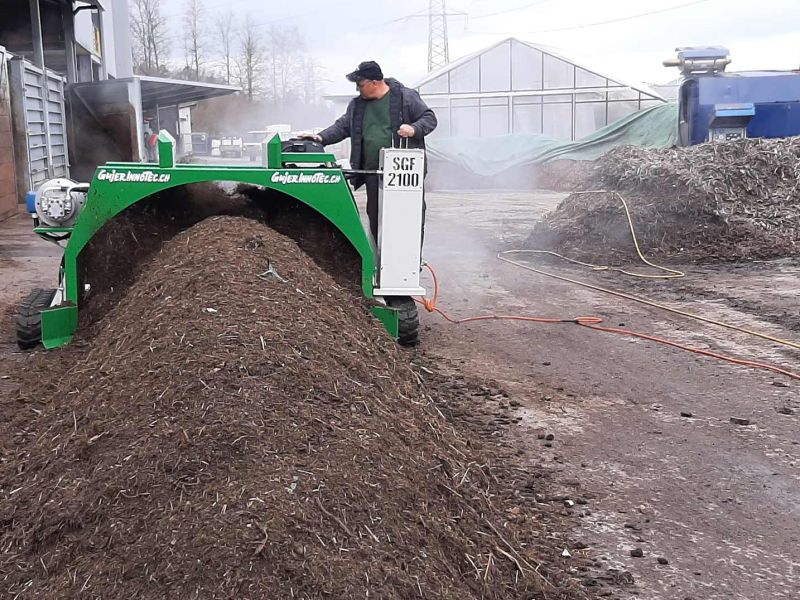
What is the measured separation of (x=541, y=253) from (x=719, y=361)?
543 cm

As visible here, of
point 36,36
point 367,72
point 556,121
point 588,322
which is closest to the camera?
point 367,72

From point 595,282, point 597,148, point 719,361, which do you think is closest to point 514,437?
point 719,361

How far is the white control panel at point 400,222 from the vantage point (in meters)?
5.37

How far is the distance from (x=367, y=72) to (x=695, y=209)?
20.1 ft

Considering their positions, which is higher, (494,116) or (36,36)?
(36,36)

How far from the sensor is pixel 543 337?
6.30m

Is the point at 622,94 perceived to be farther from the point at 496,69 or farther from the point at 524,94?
the point at 496,69

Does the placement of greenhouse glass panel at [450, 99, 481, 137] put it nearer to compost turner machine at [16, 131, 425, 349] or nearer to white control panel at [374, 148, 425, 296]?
compost turner machine at [16, 131, 425, 349]

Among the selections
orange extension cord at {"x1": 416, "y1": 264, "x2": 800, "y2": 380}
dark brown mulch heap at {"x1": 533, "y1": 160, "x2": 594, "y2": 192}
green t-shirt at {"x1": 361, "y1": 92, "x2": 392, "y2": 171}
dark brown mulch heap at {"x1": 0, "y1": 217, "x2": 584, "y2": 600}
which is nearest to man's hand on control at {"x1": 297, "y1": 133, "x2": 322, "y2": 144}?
green t-shirt at {"x1": 361, "y1": 92, "x2": 392, "y2": 171}

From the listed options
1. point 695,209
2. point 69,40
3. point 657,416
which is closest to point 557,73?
point 69,40

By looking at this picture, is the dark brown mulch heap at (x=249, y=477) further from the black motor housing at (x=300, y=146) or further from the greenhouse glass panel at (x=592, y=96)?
the greenhouse glass panel at (x=592, y=96)

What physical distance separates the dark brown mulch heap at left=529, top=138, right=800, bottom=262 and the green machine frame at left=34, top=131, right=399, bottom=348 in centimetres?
583

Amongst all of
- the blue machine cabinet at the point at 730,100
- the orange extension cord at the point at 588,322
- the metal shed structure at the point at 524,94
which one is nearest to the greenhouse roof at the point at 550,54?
the metal shed structure at the point at 524,94

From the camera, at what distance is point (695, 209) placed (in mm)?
10922
